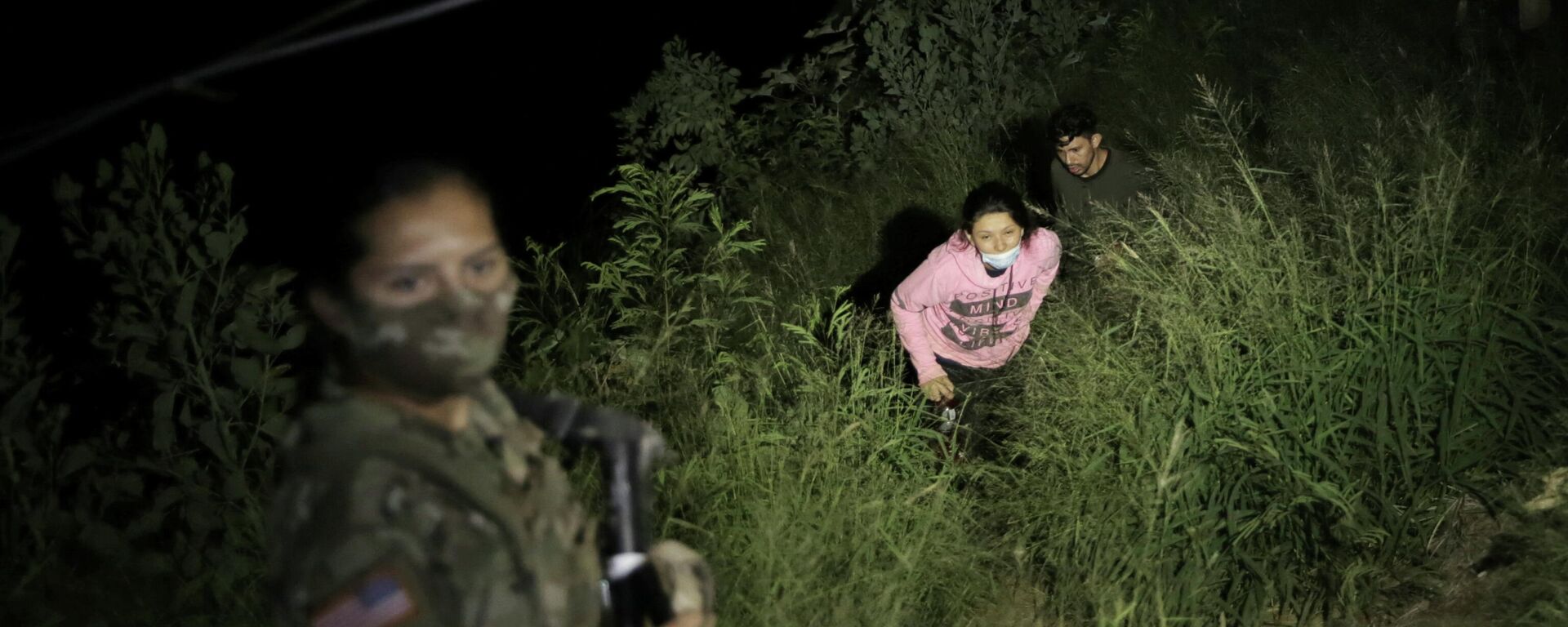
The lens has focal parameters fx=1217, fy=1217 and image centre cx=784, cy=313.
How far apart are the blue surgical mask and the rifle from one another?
8.78ft

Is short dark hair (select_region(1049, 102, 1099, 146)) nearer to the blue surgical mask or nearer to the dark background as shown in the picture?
the blue surgical mask

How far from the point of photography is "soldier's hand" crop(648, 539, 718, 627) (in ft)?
6.07

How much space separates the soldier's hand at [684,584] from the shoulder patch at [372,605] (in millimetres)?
459

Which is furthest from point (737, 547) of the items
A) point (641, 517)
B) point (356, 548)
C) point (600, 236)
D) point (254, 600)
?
point (600, 236)

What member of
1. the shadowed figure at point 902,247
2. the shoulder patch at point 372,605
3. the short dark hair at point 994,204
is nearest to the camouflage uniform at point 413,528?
the shoulder patch at point 372,605

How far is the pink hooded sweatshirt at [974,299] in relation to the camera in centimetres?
447

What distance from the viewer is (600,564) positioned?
6.02ft

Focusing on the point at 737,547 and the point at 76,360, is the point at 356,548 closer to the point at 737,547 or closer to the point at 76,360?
the point at 737,547

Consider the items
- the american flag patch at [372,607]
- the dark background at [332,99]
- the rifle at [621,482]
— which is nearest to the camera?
the american flag patch at [372,607]

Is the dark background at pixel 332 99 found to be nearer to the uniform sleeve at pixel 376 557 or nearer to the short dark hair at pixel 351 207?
the short dark hair at pixel 351 207

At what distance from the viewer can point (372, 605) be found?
4.85 feet

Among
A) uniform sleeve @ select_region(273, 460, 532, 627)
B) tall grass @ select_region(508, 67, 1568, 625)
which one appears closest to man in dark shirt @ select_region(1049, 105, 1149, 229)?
tall grass @ select_region(508, 67, 1568, 625)

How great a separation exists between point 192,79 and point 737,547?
1749 millimetres

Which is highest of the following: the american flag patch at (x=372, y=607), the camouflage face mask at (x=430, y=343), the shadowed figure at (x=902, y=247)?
the camouflage face mask at (x=430, y=343)
